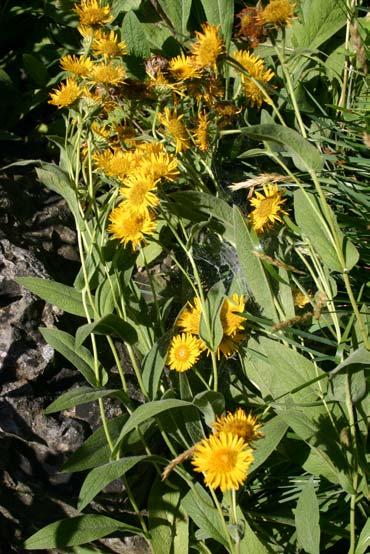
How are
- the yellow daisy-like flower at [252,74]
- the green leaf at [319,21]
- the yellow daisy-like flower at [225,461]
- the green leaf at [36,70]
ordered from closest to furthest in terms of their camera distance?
1. the yellow daisy-like flower at [225,461]
2. the yellow daisy-like flower at [252,74]
3. the green leaf at [319,21]
4. the green leaf at [36,70]

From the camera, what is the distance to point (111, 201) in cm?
137

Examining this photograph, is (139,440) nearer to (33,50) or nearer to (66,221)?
(66,221)

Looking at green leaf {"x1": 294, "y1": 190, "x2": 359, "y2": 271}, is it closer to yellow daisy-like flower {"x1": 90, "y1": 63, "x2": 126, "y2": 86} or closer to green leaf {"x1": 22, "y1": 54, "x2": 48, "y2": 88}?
yellow daisy-like flower {"x1": 90, "y1": 63, "x2": 126, "y2": 86}

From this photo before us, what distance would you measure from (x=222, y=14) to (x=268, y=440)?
1.03 meters

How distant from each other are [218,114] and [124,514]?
80 cm

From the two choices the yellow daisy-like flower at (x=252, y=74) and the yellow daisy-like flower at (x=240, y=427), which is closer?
the yellow daisy-like flower at (x=240, y=427)

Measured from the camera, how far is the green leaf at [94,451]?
3.97ft

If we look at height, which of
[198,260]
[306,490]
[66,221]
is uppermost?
[66,221]

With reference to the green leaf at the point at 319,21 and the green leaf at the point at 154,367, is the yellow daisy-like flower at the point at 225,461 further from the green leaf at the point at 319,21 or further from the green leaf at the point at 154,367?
the green leaf at the point at 319,21

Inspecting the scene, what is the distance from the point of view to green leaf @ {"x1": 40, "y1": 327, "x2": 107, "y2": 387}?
130 cm

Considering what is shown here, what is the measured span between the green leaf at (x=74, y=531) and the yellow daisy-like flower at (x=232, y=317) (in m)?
0.37

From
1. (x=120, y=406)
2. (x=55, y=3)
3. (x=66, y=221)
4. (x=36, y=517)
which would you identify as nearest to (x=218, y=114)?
(x=66, y=221)

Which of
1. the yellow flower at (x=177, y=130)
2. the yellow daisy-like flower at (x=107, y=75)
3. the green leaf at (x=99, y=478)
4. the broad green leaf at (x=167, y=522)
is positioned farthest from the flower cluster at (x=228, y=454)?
the yellow daisy-like flower at (x=107, y=75)

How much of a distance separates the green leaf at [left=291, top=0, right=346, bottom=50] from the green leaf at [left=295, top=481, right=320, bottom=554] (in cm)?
106
